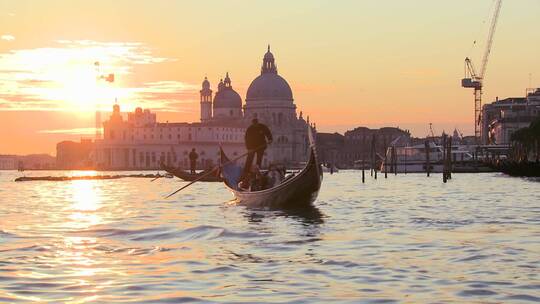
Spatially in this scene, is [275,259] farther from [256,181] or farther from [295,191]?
[256,181]

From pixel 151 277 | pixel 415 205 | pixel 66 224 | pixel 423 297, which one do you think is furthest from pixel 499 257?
pixel 415 205

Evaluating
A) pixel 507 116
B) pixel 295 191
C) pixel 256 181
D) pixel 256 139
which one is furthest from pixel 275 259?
pixel 507 116

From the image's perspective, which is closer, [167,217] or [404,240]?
[404,240]

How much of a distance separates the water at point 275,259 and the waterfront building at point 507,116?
379ft

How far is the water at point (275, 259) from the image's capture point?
1015 centimetres

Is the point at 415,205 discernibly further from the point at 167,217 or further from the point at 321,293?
the point at 321,293

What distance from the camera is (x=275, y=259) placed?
13.0 m

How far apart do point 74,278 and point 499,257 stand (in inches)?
209

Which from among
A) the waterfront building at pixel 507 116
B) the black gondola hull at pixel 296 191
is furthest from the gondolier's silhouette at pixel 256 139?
the waterfront building at pixel 507 116

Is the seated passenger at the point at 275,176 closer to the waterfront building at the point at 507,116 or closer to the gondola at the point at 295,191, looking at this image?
the gondola at the point at 295,191

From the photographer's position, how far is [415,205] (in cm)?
2770

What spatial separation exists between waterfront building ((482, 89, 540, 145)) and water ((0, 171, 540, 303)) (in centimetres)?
11549

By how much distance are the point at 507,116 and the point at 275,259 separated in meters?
147

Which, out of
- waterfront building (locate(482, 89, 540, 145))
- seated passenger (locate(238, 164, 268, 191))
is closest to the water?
seated passenger (locate(238, 164, 268, 191))
